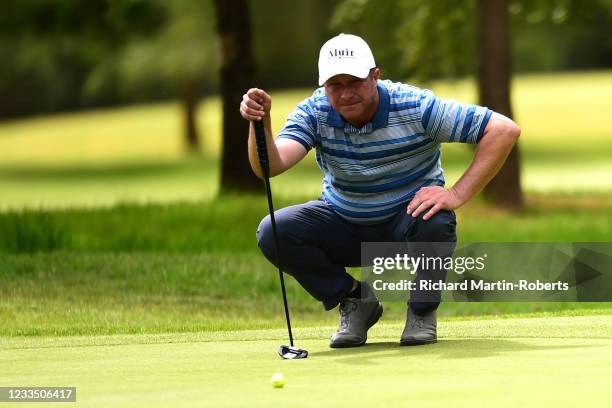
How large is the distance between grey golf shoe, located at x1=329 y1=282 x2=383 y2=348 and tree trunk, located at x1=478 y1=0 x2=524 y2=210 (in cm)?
1060

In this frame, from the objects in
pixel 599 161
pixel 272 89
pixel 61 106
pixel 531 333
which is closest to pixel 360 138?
pixel 531 333

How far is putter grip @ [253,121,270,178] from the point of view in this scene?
6167mm

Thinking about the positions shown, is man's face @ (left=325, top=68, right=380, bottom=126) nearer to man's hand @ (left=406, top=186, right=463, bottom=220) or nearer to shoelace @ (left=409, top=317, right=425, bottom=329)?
man's hand @ (left=406, top=186, right=463, bottom=220)

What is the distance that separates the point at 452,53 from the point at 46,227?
33.0 ft

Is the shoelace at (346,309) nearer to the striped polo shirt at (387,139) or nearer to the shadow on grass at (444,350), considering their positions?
the shadow on grass at (444,350)

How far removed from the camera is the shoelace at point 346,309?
6.64 metres

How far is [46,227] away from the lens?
40.2 feet

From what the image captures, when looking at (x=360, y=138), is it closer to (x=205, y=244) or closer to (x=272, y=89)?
(x=205, y=244)

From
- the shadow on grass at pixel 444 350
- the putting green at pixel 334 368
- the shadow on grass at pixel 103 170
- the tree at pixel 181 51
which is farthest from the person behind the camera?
the tree at pixel 181 51

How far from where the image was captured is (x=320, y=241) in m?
6.75

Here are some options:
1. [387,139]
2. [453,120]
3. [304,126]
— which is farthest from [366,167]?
[453,120]

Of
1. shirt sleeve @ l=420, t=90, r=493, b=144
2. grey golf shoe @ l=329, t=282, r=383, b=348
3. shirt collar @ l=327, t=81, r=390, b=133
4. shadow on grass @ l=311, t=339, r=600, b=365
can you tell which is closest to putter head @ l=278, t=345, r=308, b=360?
shadow on grass @ l=311, t=339, r=600, b=365

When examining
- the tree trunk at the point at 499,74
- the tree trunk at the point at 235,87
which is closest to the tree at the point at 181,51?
the tree trunk at the point at 235,87

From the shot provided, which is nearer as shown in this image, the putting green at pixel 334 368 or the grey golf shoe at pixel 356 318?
the putting green at pixel 334 368
